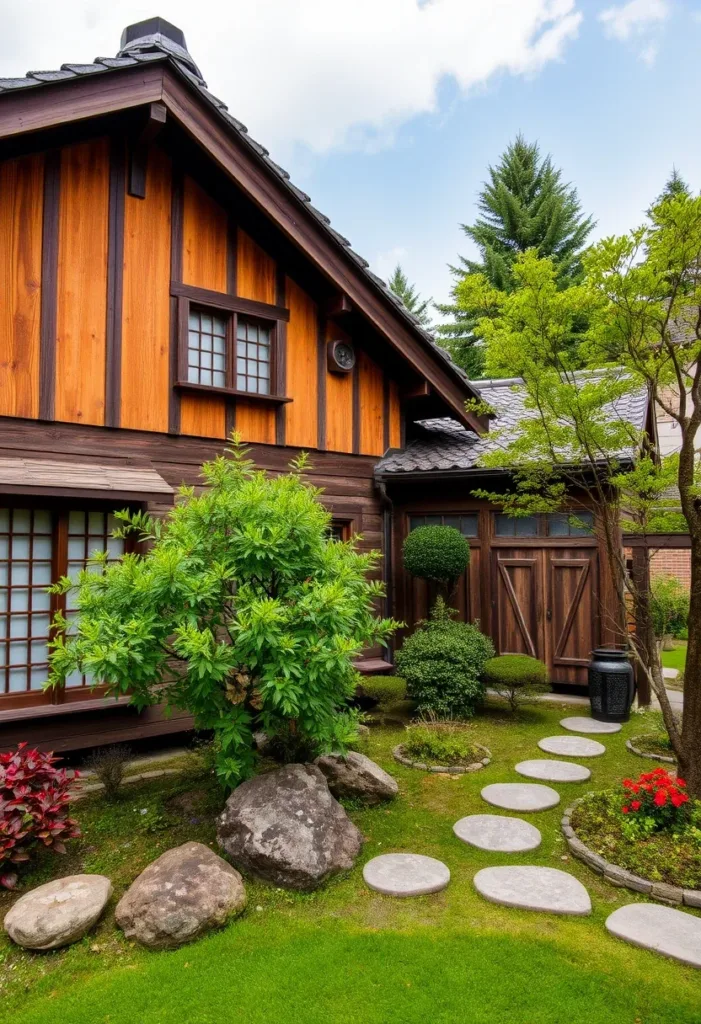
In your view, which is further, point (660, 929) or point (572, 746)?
point (572, 746)

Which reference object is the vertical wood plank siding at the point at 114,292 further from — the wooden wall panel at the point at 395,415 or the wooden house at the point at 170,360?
the wooden wall panel at the point at 395,415

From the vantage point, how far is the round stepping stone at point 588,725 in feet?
24.1

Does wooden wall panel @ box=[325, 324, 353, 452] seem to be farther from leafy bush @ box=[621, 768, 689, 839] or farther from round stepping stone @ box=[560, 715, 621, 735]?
leafy bush @ box=[621, 768, 689, 839]

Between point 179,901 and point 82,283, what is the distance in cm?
546

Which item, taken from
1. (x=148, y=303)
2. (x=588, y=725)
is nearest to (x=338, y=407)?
(x=148, y=303)

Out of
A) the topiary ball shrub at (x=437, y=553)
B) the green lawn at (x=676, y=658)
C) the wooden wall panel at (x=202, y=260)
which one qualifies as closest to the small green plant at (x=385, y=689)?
the topiary ball shrub at (x=437, y=553)

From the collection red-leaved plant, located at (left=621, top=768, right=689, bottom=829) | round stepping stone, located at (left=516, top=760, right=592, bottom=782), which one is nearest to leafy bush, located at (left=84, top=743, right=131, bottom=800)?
round stepping stone, located at (left=516, top=760, right=592, bottom=782)

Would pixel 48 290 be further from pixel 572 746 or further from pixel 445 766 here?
pixel 572 746

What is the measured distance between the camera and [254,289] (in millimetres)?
7680

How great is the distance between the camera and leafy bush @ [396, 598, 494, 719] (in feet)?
25.1

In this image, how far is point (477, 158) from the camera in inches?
1038

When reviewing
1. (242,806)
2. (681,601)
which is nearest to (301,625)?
(242,806)

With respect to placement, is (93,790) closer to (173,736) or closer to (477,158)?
(173,736)

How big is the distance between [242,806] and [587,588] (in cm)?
571
